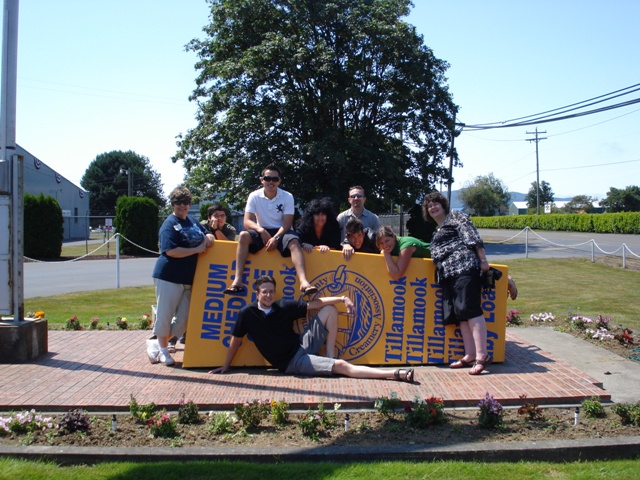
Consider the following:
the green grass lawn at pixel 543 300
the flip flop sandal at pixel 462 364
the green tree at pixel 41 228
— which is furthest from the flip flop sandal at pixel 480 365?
the green tree at pixel 41 228

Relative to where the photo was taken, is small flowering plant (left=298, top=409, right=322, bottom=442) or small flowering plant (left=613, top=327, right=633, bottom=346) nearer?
small flowering plant (left=298, top=409, right=322, bottom=442)

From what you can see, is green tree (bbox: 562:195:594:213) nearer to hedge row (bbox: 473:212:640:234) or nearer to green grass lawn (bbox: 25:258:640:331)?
hedge row (bbox: 473:212:640:234)

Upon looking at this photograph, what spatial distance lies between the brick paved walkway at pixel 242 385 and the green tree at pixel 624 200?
78.9 m

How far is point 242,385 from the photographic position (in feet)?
18.1

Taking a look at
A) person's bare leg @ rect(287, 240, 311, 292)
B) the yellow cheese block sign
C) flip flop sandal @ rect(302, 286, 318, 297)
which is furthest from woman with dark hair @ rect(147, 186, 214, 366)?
flip flop sandal @ rect(302, 286, 318, 297)

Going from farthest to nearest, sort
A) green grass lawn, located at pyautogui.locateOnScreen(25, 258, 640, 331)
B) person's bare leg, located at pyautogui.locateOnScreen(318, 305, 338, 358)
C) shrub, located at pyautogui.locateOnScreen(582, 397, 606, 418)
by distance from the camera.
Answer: green grass lawn, located at pyautogui.locateOnScreen(25, 258, 640, 331)
person's bare leg, located at pyautogui.locateOnScreen(318, 305, 338, 358)
shrub, located at pyautogui.locateOnScreen(582, 397, 606, 418)

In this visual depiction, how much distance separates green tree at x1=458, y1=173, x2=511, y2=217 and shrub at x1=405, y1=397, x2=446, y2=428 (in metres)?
82.9

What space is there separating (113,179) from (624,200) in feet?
220

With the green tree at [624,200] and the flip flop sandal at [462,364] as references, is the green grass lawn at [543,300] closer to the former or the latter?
the flip flop sandal at [462,364]

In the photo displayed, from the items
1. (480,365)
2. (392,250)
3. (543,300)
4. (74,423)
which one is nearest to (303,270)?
(392,250)

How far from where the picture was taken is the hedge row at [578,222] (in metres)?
43.3

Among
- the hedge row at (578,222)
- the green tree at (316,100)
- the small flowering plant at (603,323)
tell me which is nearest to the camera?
the small flowering plant at (603,323)

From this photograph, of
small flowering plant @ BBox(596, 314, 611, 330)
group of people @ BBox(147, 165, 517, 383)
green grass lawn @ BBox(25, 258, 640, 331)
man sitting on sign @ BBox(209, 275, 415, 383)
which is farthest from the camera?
green grass lawn @ BBox(25, 258, 640, 331)

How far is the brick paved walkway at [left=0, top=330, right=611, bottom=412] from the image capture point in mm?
5035
